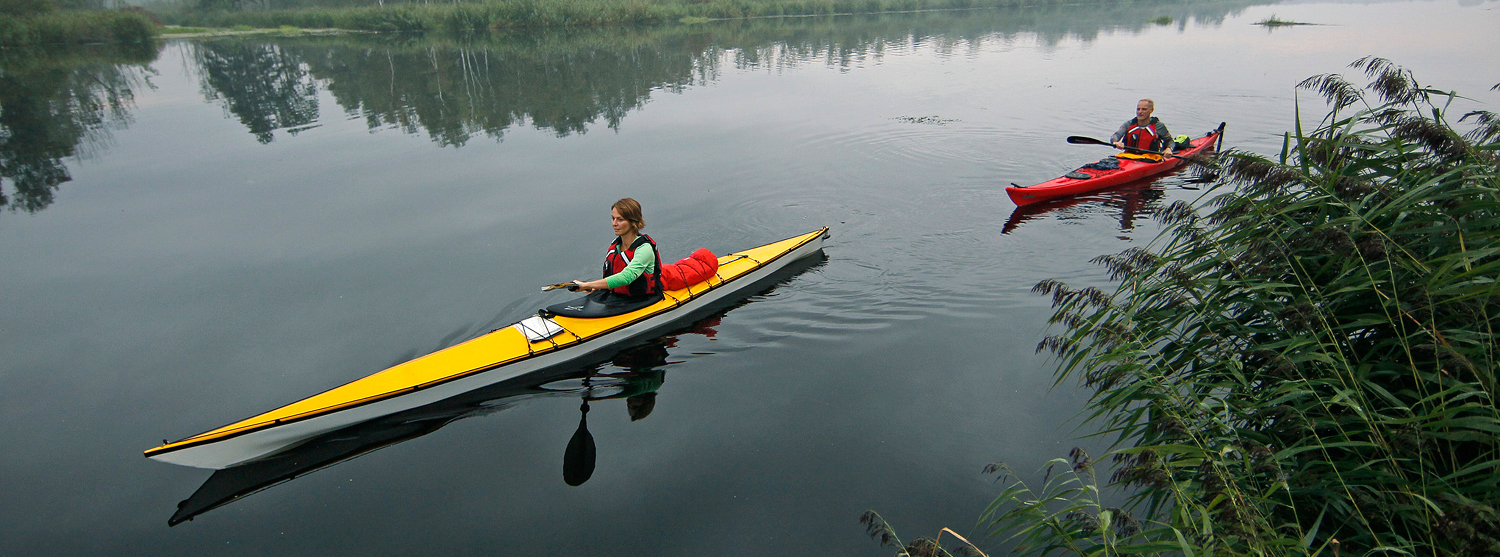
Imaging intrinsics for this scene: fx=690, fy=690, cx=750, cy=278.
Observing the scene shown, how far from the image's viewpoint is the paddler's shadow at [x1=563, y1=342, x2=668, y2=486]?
420cm

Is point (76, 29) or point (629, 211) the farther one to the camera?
point (76, 29)

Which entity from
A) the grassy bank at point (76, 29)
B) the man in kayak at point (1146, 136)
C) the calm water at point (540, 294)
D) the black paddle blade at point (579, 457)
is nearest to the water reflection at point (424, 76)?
the calm water at point (540, 294)

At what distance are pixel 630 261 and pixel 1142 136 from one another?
24.5 ft

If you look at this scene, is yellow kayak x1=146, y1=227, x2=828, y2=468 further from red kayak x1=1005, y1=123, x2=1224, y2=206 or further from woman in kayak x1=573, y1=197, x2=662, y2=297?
red kayak x1=1005, y1=123, x2=1224, y2=206

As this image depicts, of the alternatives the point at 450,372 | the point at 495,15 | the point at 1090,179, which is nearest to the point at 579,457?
the point at 450,372

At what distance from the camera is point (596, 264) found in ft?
23.1

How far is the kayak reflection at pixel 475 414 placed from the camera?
401 cm

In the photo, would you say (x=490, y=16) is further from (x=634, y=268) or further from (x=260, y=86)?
(x=634, y=268)

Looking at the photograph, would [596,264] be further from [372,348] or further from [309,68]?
[309,68]

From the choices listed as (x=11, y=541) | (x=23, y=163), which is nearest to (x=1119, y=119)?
(x=11, y=541)

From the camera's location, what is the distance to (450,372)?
4.58m

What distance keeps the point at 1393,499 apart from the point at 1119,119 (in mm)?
12428

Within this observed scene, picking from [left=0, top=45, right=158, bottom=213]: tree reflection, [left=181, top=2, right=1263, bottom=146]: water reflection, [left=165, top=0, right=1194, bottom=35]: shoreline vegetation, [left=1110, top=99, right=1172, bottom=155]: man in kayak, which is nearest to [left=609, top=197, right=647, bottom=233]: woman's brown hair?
[left=1110, top=99, right=1172, bottom=155]: man in kayak

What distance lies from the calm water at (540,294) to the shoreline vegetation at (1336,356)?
137 cm
